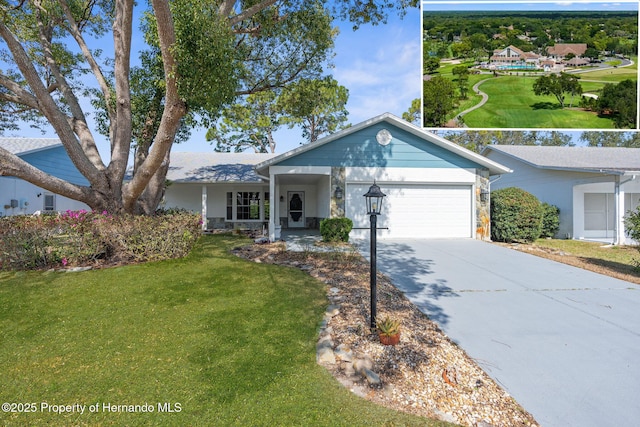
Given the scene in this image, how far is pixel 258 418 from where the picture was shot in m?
2.58

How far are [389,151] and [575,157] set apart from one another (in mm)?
10534

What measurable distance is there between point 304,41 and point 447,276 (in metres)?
8.92

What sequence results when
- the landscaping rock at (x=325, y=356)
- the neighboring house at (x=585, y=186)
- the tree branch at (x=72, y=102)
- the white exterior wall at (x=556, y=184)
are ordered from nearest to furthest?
the landscaping rock at (x=325, y=356) < the tree branch at (x=72, y=102) < the neighboring house at (x=585, y=186) < the white exterior wall at (x=556, y=184)

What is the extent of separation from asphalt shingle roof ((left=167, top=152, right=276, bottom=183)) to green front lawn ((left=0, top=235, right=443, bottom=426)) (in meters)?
9.76

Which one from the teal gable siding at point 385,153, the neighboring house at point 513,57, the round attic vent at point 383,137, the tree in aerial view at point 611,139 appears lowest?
the teal gable siding at point 385,153

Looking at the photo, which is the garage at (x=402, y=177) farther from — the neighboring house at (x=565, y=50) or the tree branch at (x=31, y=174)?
the tree branch at (x=31, y=174)

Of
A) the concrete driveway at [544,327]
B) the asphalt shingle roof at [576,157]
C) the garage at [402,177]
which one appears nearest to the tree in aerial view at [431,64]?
the garage at [402,177]

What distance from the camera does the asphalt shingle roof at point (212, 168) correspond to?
51.0ft

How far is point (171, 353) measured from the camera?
11.7 feet

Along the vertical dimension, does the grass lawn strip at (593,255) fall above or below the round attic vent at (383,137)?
below

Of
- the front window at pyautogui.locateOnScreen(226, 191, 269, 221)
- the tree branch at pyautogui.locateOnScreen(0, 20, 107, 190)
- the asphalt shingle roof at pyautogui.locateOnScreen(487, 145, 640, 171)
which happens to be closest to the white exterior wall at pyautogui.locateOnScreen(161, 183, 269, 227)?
the front window at pyautogui.locateOnScreen(226, 191, 269, 221)

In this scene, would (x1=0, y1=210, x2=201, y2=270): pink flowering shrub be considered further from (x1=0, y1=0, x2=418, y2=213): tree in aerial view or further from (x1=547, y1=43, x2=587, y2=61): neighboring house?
(x1=547, y1=43, x2=587, y2=61): neighboring house

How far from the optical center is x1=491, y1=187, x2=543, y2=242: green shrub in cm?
1210

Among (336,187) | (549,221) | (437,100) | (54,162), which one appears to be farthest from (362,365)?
(54,162)
